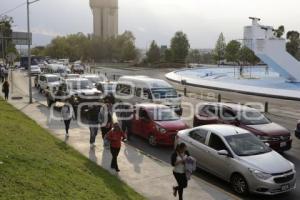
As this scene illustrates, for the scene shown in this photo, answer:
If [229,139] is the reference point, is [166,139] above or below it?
below

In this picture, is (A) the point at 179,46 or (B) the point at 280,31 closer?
(B) the point at 280,31

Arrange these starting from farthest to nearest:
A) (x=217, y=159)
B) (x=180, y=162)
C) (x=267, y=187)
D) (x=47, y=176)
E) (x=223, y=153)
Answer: (x=217, y=159), (x=223, y=153), (x=267, y=187), (x=180, y=162), (x=47, y=176)

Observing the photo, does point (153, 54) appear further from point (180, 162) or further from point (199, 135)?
point (180, 162)

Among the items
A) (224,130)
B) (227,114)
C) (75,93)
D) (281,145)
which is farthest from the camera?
(75,93)

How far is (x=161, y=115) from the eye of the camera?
16.5 metres

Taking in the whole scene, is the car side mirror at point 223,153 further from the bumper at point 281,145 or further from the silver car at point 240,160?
the bumper at point 281,145

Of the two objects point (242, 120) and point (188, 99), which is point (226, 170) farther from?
point (188, 99)

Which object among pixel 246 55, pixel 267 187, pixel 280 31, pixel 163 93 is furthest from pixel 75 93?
pixel 280 31

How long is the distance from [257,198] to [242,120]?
5.21 metres

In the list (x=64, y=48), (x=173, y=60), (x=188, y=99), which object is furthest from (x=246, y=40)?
(x=64, y=48)

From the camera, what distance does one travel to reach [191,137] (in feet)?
41.9

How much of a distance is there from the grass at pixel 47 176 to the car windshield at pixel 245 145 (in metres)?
2.87

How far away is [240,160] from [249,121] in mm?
4907

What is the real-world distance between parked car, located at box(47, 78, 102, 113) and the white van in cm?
165
